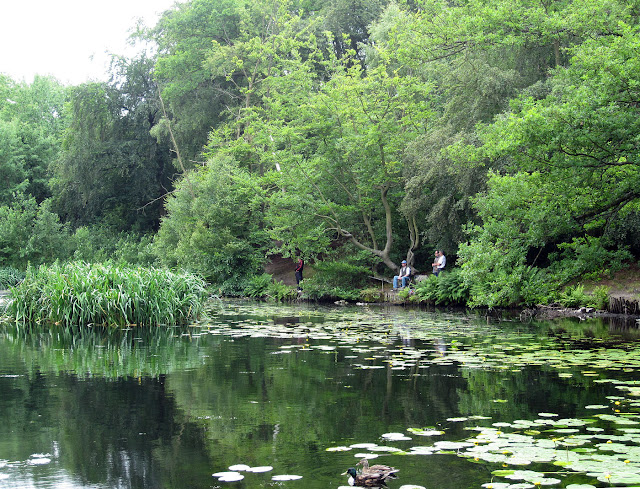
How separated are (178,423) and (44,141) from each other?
160 ft

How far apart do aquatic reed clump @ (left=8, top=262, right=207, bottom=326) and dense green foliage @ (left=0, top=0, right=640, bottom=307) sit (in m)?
8.12

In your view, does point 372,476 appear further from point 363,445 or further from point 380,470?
point 363,445

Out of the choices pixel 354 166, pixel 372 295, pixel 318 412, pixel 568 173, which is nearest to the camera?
pixel 318 412

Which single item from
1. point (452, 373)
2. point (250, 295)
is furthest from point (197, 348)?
point (250, 295)

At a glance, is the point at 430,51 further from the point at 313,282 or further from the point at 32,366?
the point at 32,366

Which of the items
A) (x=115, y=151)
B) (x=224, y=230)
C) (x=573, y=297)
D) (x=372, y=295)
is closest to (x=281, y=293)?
(x=224, y=230)

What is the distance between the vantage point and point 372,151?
24.9 m

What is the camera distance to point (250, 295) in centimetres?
2812

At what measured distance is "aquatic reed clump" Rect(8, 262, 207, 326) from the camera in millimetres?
13750

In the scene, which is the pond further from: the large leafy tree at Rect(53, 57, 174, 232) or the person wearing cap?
the large leafy tree at Rect(53, 57, 174, 232)

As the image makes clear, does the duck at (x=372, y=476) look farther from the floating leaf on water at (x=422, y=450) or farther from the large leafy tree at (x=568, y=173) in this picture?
the large leafy tree at (x=568, y=173)

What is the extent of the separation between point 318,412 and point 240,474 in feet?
6.15

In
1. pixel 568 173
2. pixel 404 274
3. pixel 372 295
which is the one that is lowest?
pixel 372 295

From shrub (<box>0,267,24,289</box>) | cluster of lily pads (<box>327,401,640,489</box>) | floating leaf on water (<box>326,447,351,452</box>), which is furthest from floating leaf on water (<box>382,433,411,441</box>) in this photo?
shrub (<box>0,267,24,289</box>)
